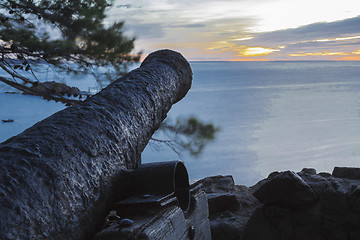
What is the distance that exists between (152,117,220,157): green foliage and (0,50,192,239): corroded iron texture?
5.51 meters

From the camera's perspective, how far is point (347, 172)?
14.8ft

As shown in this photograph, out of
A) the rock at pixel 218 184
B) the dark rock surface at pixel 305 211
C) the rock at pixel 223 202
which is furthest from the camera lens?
the rock at pixel 218 184

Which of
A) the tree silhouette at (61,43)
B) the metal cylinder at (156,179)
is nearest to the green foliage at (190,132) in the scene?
the tree silhouette at (61,43)

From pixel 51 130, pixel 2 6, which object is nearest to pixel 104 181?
pixel 51 130

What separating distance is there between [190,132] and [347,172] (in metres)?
4.35

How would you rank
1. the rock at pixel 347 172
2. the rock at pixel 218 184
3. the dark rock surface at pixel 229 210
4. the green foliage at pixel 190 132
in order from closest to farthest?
1. the dark rock surface at pixel 229 210
2. the rock at pixel 347 172
3. the rock at pixel 218 184
4. the green foliage at pixel 190 132

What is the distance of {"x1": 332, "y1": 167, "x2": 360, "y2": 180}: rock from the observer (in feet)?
14.5

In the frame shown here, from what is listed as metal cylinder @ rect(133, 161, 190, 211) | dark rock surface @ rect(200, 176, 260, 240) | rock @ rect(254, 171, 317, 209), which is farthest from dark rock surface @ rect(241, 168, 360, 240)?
metal cylinder @ rect(133, 161, 190, 211)

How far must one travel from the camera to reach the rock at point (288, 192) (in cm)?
379

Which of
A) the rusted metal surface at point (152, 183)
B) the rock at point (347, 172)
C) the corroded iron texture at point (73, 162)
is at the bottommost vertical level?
the rock at point (347, 172)

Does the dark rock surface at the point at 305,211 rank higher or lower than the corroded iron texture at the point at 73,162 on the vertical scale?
lower

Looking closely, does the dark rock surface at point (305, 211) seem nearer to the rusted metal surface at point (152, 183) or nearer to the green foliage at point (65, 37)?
the rusted metal surface at point (152, 183)

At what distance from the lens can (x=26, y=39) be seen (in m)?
5.94

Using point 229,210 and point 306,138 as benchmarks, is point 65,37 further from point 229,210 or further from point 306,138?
point 306,138
